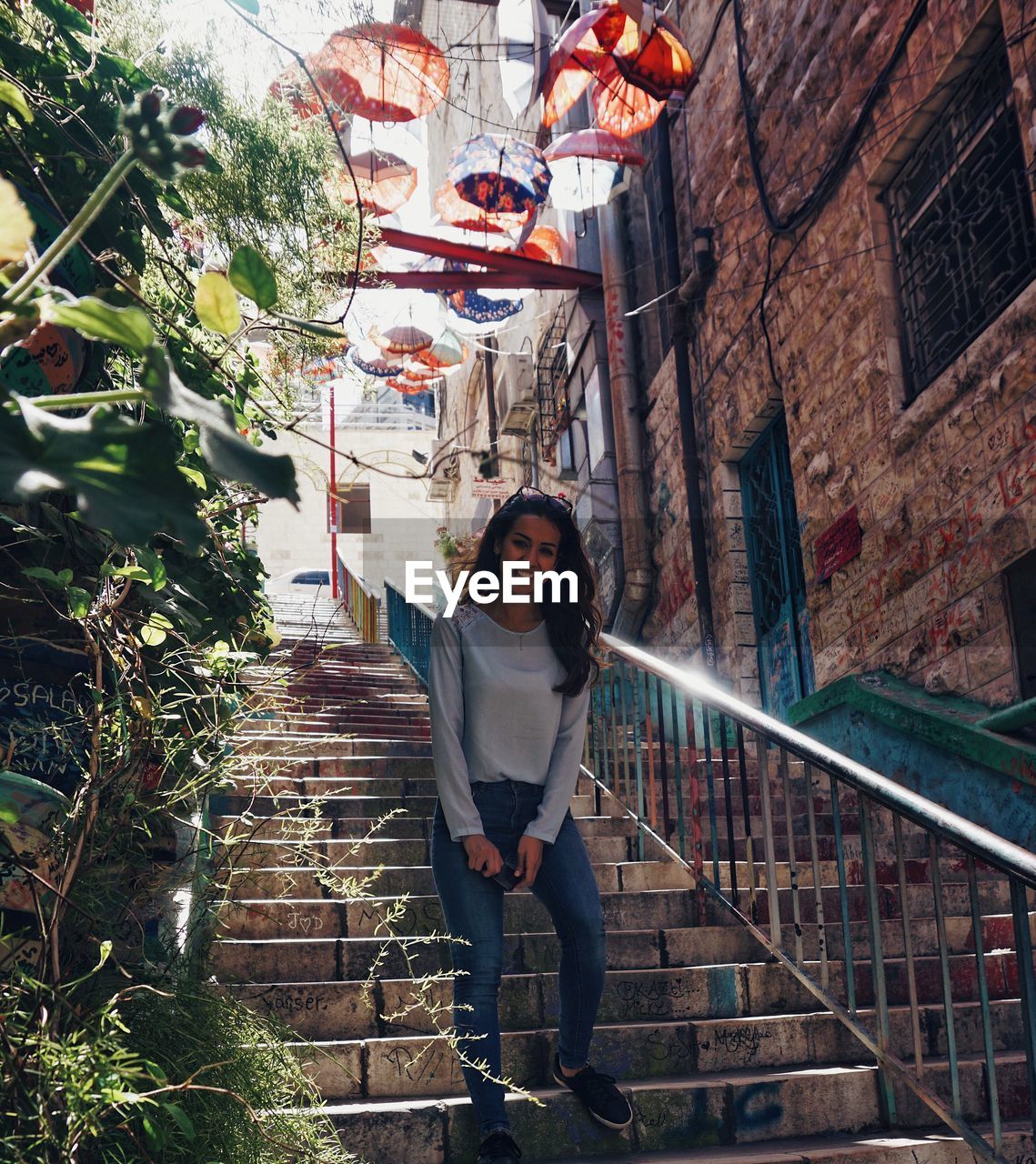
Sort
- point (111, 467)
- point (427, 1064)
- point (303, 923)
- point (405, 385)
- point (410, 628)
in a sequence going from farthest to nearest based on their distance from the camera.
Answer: point (405, 385) → point (410, 628) → point (303, 923) → point (427, 1064) → point (111, 467)

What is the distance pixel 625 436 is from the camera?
1075 centimetres

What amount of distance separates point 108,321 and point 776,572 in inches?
296

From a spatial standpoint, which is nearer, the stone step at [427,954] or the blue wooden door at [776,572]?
the stone step at [427,954]

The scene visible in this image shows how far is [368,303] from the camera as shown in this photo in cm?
525

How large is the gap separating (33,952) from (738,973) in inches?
90.0

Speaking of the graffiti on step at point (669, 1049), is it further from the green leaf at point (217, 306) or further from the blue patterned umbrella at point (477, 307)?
the blue patterned umbrella at point (477, 307)

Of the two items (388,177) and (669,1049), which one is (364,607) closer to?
(388,177)

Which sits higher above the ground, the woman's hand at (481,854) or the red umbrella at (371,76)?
the red umbrella at (371,76)

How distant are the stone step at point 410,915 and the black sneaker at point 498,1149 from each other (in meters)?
1.16

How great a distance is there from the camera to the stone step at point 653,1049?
3301 mm

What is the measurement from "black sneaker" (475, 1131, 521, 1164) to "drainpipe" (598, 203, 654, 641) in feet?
25.6

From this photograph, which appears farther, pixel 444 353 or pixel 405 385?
pixel 405 385

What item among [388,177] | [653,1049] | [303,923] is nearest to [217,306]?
[653,1049]

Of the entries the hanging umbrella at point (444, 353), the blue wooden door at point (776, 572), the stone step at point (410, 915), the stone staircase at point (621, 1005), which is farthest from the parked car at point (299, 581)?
the stone step at point (410, 915)
